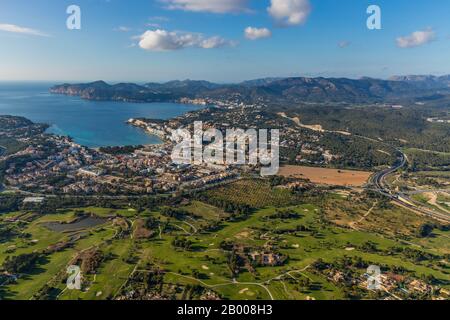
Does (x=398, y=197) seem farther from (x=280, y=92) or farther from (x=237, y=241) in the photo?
(x=280, y=92)

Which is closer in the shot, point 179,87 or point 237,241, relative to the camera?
point 237,241

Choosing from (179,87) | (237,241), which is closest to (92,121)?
(237,241)

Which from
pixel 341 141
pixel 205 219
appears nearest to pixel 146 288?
pixel 205 219

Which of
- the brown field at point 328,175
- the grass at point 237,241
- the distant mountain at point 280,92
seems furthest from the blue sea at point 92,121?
the grass at point 237,241

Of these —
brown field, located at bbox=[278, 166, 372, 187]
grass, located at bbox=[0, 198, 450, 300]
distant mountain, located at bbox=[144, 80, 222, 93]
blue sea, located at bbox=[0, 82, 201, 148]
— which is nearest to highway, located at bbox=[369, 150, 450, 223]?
brown field, located at bbox=[278, 166, 372, 187]

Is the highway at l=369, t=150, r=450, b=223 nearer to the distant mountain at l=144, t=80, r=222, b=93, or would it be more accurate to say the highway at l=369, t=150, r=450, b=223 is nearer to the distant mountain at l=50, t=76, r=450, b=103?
the distant mountain at l=50, t=76, r=450, b=103

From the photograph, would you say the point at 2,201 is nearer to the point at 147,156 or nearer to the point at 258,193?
the point at 147,156
